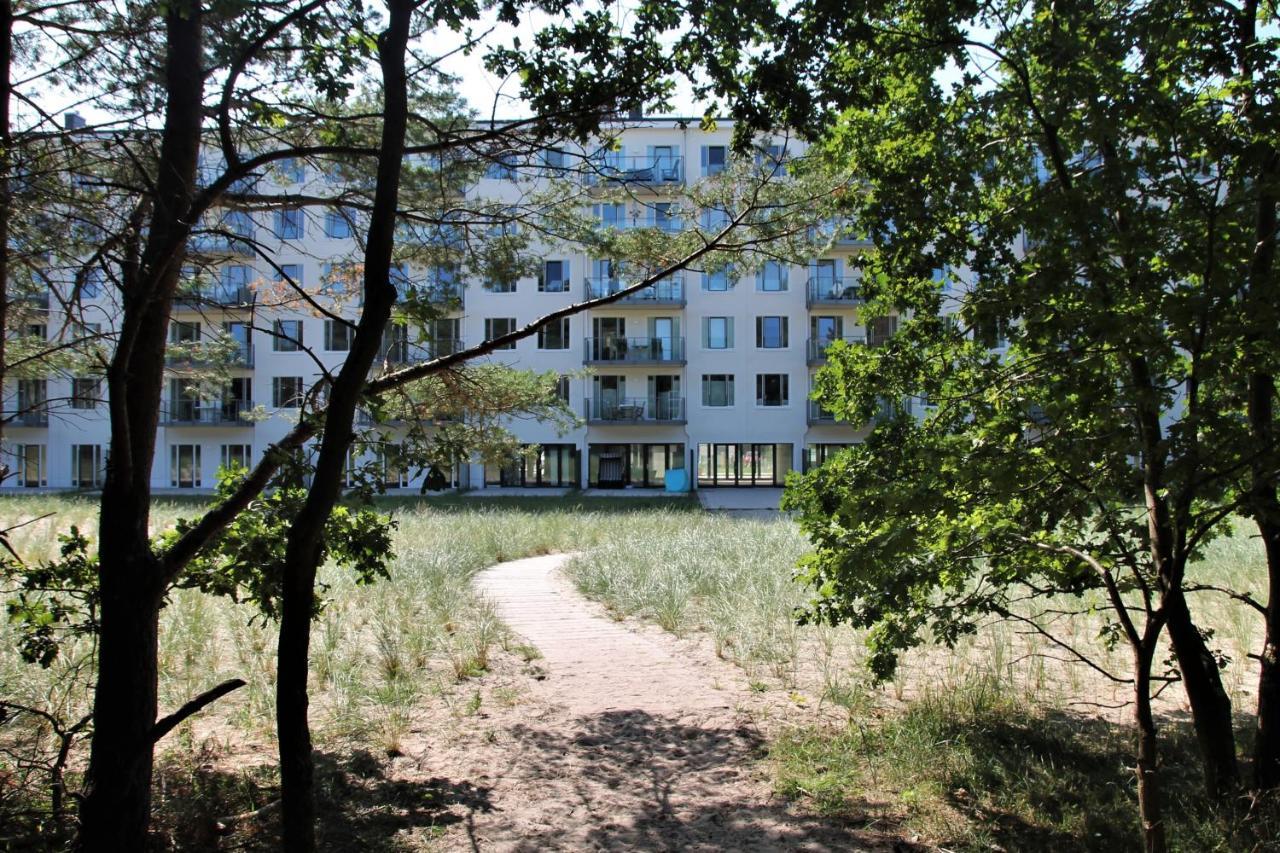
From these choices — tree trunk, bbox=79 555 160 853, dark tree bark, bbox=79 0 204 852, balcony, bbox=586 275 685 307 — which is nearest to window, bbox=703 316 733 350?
balcony, bbox=586 275 685 307

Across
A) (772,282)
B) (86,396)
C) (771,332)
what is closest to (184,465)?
(771,332)

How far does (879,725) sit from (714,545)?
754cm

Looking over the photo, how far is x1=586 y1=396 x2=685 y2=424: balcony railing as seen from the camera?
35625 millimetres

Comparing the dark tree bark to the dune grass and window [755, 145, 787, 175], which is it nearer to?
the dune grass

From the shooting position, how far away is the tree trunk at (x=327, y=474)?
302 centimetres

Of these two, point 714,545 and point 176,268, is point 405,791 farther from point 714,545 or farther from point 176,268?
point 714,545

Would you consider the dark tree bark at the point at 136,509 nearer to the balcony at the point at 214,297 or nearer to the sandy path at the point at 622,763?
the balcony at the point at 214,297

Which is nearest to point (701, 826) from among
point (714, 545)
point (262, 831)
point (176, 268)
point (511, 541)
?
point (262, 831)

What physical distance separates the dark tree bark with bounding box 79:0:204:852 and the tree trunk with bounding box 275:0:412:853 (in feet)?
2.58

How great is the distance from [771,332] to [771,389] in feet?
7.78

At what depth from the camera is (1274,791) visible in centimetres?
403

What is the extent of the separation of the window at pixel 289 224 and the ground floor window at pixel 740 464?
30.3 meters

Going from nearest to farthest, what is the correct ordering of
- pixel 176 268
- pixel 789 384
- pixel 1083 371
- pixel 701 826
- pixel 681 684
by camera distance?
1. pixel 1083 371
2. pixel 176 268
3. pixel 701 826
4. pixel 681 684
5. pixel 789 384

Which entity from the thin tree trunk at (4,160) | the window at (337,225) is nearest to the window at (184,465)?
the window at (337,225)
